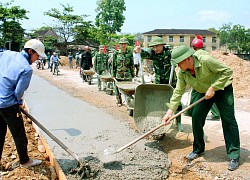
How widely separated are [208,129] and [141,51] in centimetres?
204

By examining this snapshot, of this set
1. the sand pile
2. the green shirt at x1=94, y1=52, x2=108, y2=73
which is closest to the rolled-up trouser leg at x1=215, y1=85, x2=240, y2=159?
the sand pile

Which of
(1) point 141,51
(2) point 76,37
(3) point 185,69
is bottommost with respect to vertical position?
(3) point 185,69

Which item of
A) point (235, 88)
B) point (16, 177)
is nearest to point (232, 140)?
point (16, 177)

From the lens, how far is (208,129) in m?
5.42

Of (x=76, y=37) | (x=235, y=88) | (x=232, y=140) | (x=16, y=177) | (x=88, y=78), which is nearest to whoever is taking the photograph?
(x=16, y=177)

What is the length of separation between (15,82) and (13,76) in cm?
8

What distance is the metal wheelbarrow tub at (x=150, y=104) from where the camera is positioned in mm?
4660

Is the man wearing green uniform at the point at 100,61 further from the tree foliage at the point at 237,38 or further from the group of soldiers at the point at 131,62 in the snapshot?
the tree foliage at the point at 237,38

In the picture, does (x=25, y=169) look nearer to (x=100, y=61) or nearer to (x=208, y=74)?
(x=208, y=74)

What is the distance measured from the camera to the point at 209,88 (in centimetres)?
347

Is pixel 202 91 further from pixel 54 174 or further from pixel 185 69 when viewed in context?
pixel 54 174

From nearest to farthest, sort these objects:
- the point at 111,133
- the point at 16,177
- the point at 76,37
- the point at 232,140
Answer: the point at 16,177
the point at 232,140
the point at 111,133
the point at 76,37

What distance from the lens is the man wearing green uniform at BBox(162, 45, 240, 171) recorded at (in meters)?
3.40

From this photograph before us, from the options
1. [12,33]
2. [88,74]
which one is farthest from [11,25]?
[88,74]
